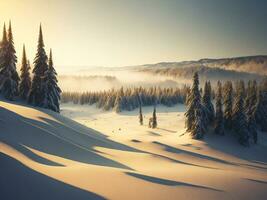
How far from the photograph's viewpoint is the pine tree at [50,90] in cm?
4544

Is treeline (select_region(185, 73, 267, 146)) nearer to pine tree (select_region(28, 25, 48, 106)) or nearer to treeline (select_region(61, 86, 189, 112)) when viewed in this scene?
pine tree (select_region(28, 25, 48, 106))

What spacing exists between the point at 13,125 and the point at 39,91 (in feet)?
74.2

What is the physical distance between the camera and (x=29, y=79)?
4859 centimetres

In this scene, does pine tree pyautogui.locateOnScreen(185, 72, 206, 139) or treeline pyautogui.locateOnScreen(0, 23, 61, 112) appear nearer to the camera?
treeline pyautogui.locateOnScreen(0, 23, 61, 112)

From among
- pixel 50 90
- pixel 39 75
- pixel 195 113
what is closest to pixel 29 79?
pixel 39 75

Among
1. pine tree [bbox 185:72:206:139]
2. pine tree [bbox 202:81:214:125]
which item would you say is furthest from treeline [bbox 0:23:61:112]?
pine tree [bbox 202:81:214:125]

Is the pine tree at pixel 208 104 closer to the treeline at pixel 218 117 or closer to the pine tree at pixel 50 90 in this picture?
the treeline at pixel 218 117

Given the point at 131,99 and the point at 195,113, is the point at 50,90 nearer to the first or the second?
the point at 195,113

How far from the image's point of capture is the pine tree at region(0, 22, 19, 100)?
144ft

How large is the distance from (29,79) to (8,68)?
453 cm

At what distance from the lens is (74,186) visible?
11156 mm

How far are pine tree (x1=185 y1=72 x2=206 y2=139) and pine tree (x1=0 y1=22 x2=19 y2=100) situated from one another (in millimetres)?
36061

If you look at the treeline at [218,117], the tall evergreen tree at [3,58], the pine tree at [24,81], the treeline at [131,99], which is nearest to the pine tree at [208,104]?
the treeline at [218,117]

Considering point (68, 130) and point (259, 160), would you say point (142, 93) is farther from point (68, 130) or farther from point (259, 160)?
point (68, 130)
